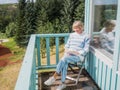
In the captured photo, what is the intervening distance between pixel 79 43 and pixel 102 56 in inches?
20.7

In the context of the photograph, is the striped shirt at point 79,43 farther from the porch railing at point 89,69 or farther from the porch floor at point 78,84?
the porch floor at point 78,84

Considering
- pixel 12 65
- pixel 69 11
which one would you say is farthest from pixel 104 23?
pixel 69 11

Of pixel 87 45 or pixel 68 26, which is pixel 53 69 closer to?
pixel 87 45

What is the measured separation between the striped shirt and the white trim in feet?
0.49

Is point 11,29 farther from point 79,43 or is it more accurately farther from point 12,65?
point 79,43

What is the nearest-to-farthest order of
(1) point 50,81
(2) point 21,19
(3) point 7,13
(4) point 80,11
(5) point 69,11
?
(1) point 50,81
(4) point 80,11
(5) point 69,11
(2) point 21,19
(3) point 7,13

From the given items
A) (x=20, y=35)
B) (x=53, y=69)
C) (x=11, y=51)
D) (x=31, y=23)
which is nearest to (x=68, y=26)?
(x=31, y=23)

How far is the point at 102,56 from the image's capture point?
302 centimetres

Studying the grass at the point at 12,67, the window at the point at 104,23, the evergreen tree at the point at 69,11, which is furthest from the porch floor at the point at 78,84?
the evergreen tree at the point at 69,11

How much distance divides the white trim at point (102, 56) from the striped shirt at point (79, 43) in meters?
0.15

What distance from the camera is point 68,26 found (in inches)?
794

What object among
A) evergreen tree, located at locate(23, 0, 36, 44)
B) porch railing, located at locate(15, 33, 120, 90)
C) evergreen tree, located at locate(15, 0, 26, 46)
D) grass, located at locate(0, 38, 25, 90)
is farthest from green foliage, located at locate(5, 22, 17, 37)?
porch railing, located at locate(15, 33, 120, 90)

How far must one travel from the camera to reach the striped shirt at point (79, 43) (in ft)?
10.9

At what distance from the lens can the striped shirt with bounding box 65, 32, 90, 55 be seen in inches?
131
